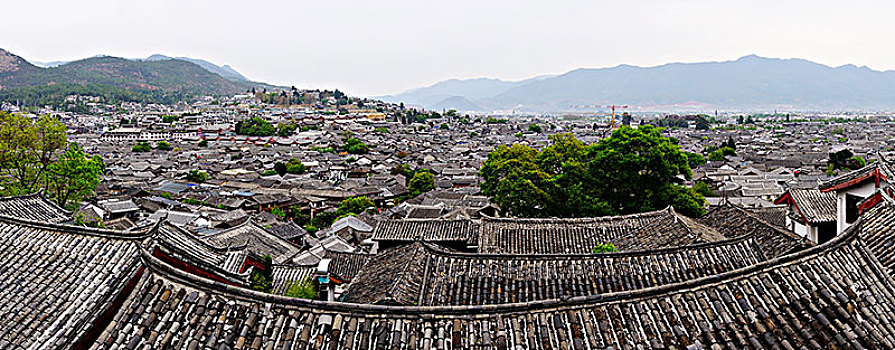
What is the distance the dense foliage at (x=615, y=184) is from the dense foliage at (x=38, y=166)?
15517mm

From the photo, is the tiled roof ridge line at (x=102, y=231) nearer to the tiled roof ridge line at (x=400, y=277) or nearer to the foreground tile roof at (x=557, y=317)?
the foreground tile roof at (x=557, y=317)

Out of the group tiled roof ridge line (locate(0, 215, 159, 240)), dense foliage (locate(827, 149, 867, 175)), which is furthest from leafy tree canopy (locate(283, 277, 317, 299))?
dense foliage (locate(827, 149, 867, 175))

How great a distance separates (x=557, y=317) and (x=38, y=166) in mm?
23529

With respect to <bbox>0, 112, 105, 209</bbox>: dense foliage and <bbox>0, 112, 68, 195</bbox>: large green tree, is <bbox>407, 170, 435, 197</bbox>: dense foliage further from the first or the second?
<bbox>0, 112, 68, 195</bbox>: large green tree

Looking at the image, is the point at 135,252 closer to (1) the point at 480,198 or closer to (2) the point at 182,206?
(1) the point at 480,198

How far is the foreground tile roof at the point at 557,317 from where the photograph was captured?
538cm

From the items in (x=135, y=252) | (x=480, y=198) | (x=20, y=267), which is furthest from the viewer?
(x=480, y=198)

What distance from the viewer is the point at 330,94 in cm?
17762

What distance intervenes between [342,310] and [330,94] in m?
176

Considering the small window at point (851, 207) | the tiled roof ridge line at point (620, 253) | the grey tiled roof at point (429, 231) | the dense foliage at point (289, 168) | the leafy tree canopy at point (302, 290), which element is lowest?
the dense foliage at point (289, 168)

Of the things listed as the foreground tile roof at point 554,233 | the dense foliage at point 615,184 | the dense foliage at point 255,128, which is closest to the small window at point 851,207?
the foreground tile roof at point 554,233

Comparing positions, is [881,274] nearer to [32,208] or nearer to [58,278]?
[58,278]

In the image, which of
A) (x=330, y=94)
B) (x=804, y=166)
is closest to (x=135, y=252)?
(x=804, y=166)

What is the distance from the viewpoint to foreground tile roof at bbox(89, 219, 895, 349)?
5379mm
